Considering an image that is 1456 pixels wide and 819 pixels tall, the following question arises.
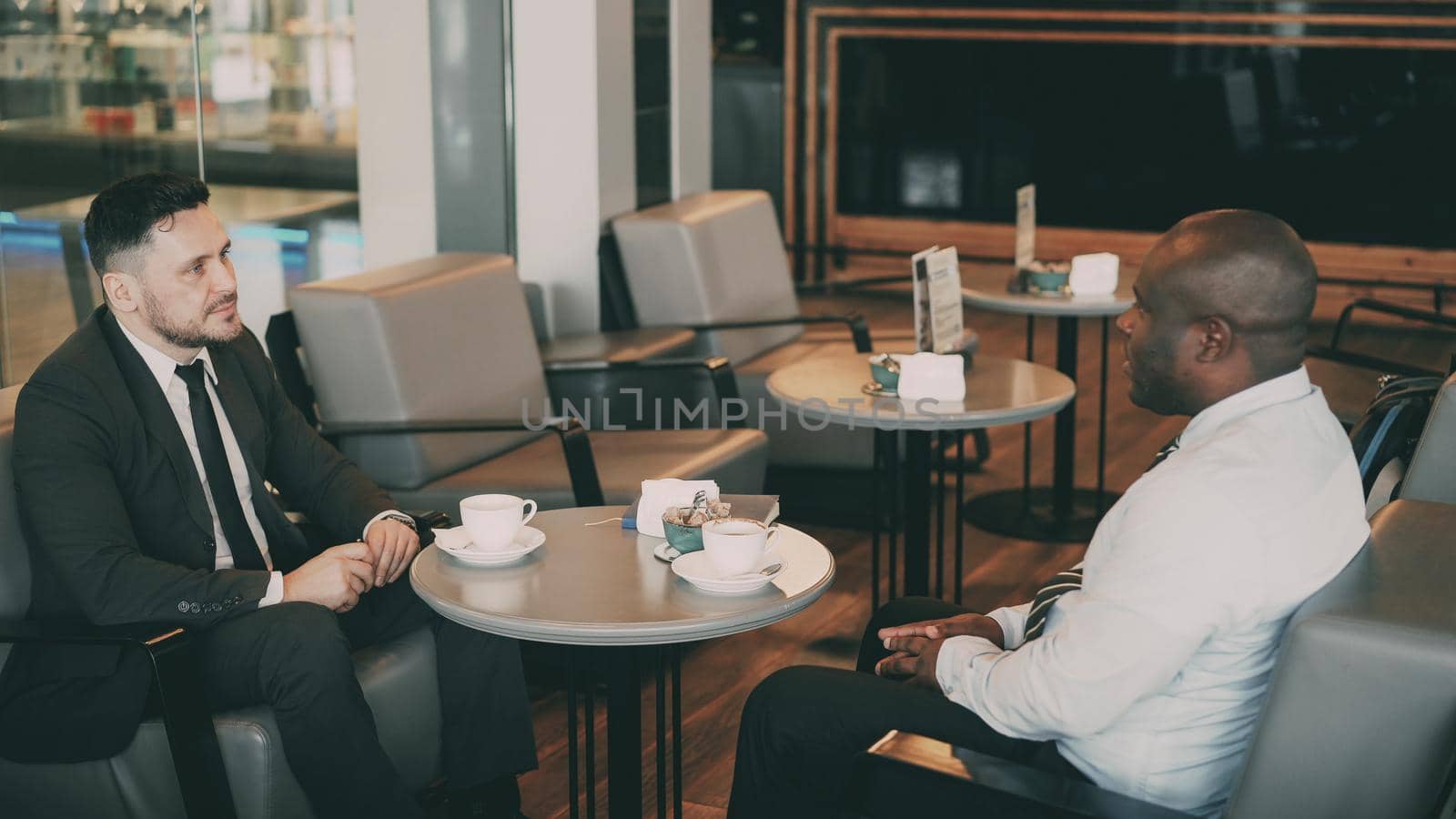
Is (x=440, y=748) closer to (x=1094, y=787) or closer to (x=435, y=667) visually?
(x=435, y=667)

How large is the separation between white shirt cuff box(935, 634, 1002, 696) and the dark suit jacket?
3.66ft

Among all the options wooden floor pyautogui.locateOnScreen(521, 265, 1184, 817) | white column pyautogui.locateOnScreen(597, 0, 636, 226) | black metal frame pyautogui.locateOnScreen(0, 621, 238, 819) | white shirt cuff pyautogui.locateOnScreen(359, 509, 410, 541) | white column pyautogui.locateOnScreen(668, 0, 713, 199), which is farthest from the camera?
white column pyautogui.locateOnScreen(668, 0, 713, 199)

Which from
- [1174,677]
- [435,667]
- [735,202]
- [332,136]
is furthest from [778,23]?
[1174,677]

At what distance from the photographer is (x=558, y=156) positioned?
494cm

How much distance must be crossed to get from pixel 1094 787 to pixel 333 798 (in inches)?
47.0

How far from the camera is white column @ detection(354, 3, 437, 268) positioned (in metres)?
4.59

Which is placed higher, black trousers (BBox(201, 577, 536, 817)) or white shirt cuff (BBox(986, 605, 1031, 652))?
white shirt cuff (BBox(986, 605, 1031, 652))

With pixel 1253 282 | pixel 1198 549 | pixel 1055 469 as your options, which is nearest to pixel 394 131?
pixel 1055 469

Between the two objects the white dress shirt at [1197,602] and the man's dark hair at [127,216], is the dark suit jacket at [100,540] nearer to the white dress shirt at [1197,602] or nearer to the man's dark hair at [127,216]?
the man's dark hair at [127,216]

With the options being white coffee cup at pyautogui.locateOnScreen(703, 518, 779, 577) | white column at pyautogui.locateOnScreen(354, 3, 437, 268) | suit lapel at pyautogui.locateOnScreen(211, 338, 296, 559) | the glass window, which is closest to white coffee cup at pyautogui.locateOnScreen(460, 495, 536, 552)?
white coffee cup at pyautogui.locateOnScreen(703, 518, 779, 577)

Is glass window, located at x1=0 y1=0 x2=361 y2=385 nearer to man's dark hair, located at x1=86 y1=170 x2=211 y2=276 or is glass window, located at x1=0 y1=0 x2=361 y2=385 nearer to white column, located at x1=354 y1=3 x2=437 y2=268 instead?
white column, located at x1=354 y1=3 x2=437 y2=268

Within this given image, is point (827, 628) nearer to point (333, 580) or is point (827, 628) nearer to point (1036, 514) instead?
point (1036, 514)

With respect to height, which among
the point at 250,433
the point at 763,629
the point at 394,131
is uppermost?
the point at 394,131

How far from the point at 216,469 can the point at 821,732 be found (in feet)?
3.92
